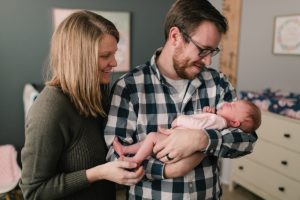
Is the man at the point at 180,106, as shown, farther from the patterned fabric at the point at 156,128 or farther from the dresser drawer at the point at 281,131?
the dresser drawer at the point at 281,131

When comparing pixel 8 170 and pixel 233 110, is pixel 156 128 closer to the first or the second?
pixel 233 110

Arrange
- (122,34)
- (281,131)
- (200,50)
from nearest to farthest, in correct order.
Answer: (200,50)
(281,131)
(122,34)

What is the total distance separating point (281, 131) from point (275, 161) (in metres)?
0.32

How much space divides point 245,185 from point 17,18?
2.97 metres

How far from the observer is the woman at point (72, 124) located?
3.66 feet

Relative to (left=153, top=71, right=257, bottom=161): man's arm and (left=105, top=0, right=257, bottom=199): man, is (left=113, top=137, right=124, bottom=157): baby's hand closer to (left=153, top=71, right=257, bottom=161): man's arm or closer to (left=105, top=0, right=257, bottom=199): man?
(left=105, top=0, right=257, bottom=199): man

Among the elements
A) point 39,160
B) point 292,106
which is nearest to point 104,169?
point 39,160

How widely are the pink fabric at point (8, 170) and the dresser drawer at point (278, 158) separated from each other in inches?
87.6

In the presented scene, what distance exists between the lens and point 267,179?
9.61 ft

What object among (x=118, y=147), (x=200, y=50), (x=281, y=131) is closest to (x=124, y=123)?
(x=118, y=147)

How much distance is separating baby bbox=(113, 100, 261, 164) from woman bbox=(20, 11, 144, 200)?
0.29 ft

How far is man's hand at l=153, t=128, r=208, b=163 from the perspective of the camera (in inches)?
45.4

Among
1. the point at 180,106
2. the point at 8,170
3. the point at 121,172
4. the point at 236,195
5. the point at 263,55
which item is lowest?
the point at 236,195

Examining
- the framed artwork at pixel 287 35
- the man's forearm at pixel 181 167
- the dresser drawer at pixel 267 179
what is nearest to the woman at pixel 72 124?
the man's forearm at pixel 181 167
